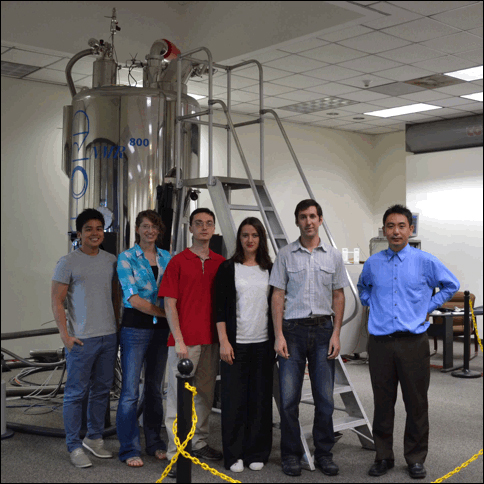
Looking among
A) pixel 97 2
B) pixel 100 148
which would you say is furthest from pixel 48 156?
pixel 97 2

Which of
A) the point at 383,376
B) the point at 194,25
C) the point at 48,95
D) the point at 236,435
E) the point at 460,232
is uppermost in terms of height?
the point at 48,95

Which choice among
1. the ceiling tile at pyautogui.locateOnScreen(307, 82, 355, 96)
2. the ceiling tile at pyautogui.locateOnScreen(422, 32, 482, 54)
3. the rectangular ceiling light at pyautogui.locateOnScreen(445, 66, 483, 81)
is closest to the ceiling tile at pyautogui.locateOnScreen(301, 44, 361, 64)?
the ceiling tile at pyautogui.locateOnScreen(422, 32, 482, 54)

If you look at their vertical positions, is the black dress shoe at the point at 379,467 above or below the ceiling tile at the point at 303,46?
below

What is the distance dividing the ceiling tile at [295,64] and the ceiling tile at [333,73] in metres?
0.15

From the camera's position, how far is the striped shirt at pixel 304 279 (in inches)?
135

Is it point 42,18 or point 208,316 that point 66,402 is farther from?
point 42,18

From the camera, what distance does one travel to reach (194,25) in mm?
3125

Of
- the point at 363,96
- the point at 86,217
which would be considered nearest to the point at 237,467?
the point at 86,217

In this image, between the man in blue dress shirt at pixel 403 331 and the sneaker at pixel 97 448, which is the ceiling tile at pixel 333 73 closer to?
the man in blue dress shirt at pixel 403 331

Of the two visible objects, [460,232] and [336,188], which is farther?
[336,188]

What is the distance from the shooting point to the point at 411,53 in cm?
668

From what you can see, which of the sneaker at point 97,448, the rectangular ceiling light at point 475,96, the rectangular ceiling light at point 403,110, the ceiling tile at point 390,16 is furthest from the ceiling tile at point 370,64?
the sneaker at point 97,448

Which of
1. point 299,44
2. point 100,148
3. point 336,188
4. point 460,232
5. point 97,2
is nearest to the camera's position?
point 97,2

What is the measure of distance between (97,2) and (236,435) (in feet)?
7.97
